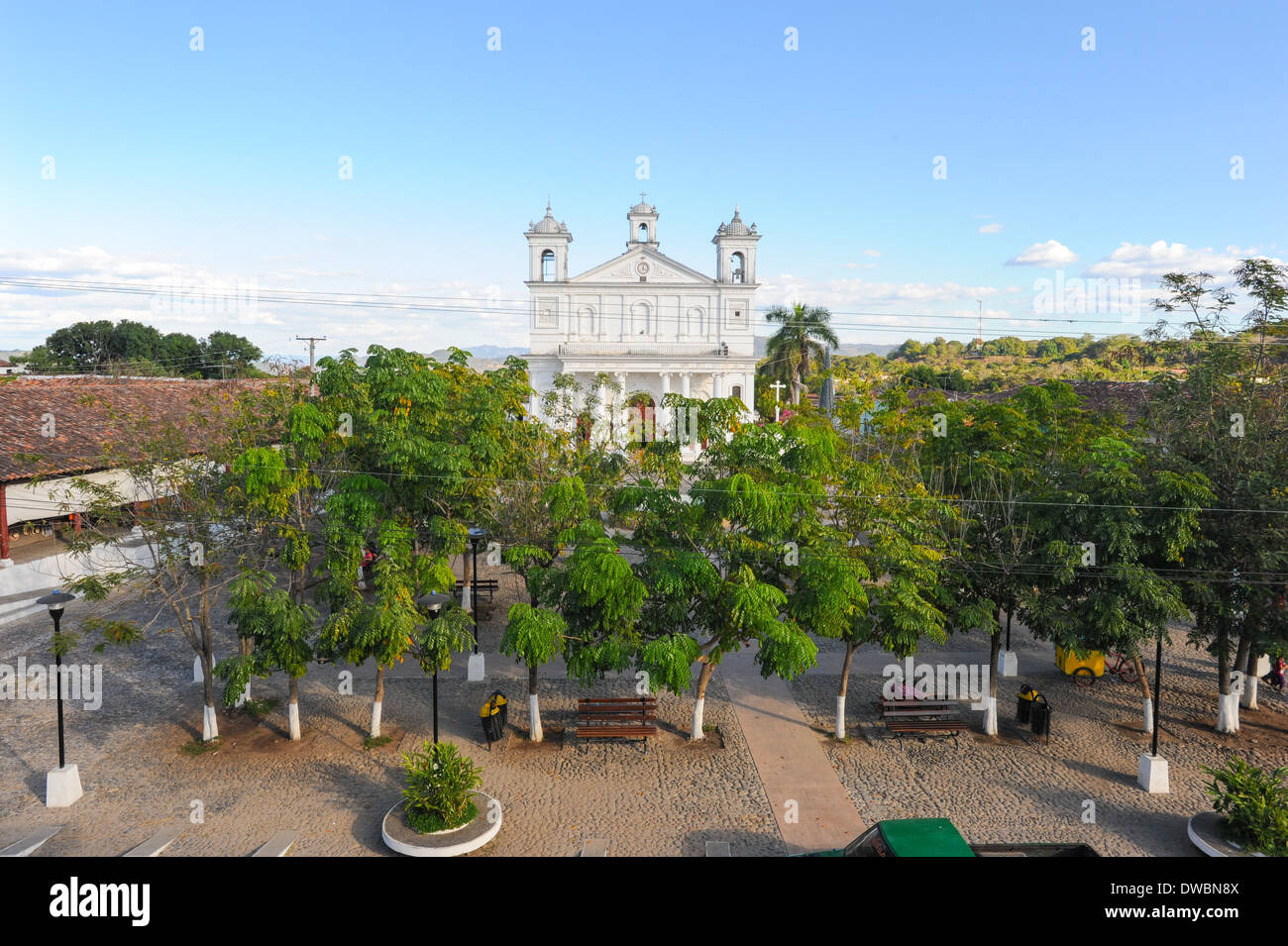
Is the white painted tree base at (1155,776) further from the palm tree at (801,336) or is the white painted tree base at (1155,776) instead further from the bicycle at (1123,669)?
the palm tree at (801,336)

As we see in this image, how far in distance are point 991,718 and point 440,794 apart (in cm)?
958

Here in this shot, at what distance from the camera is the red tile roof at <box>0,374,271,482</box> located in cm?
2102

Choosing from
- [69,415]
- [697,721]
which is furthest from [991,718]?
[69,415]

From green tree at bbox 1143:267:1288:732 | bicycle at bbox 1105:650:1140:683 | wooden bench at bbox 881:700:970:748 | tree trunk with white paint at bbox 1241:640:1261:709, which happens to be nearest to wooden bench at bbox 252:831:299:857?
wooden bench at bbox 881:700:970:748

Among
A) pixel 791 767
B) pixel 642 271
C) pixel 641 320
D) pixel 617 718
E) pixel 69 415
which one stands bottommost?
pixel 791 767

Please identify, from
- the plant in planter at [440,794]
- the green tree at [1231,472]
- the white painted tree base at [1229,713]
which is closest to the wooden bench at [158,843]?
the plant in planter at [440,794]

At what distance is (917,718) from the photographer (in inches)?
551

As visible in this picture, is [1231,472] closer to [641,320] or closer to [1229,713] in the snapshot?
[1229,713]

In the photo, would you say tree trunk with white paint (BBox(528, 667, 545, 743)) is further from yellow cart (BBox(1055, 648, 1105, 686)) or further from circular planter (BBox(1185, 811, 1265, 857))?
yellow cart (BBox(1055, 648, 1105, 686))

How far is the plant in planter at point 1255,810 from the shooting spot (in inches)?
382

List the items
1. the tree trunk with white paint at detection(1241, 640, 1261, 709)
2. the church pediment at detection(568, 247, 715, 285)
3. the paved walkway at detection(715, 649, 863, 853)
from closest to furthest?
the paved walkway at detection(715, 649, 863, 853) → the tree trunk with white paint at detection(1241, 640, 1261, 709) → the church pediment at detection(568, 247, 715, 285)

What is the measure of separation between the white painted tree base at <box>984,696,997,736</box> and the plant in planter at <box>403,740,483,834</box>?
9.01 metres

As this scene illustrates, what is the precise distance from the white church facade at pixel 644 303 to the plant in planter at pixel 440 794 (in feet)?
124

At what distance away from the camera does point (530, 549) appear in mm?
12445
